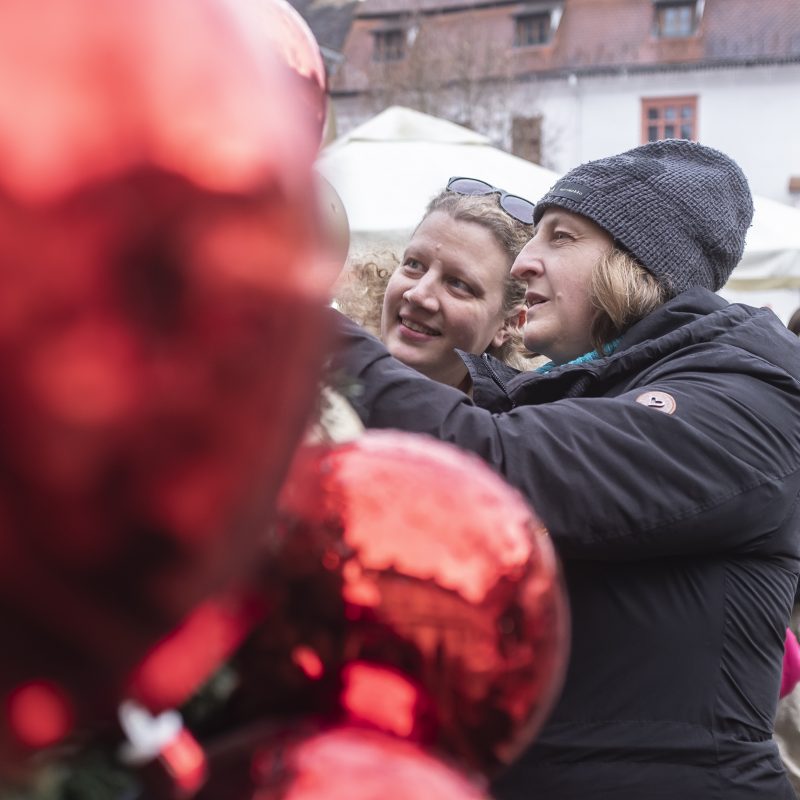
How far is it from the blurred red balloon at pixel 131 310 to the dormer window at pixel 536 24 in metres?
22.7

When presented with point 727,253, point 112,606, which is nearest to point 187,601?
point 112,606

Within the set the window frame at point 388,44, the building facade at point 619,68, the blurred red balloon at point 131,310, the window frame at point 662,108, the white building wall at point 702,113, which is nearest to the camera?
the blurred red balloon at point 131,310

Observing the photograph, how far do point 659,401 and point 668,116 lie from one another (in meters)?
21.4

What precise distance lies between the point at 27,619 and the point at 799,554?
1.41 metres

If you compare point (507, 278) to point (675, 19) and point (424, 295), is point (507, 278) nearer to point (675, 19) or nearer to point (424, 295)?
point (424, 295)

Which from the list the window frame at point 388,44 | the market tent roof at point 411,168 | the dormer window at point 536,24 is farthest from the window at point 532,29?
the market tent roof at point 411,168

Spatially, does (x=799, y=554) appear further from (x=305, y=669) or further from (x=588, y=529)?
(x=305, y=669)

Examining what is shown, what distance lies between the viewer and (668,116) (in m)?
21.3

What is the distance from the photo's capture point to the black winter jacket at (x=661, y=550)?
4.01 ft

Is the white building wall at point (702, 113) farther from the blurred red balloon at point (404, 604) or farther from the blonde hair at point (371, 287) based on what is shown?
the blurred red balloon at point (404, 604)

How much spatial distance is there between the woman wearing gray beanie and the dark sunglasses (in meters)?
0.42

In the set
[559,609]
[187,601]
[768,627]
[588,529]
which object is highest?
[187,601]

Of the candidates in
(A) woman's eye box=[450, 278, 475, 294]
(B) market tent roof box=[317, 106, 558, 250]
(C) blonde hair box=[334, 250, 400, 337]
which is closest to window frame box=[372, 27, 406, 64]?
(B) market tent roof box=[317, 106, 558, 250]

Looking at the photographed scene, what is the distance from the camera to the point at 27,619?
Result: 0.26m
